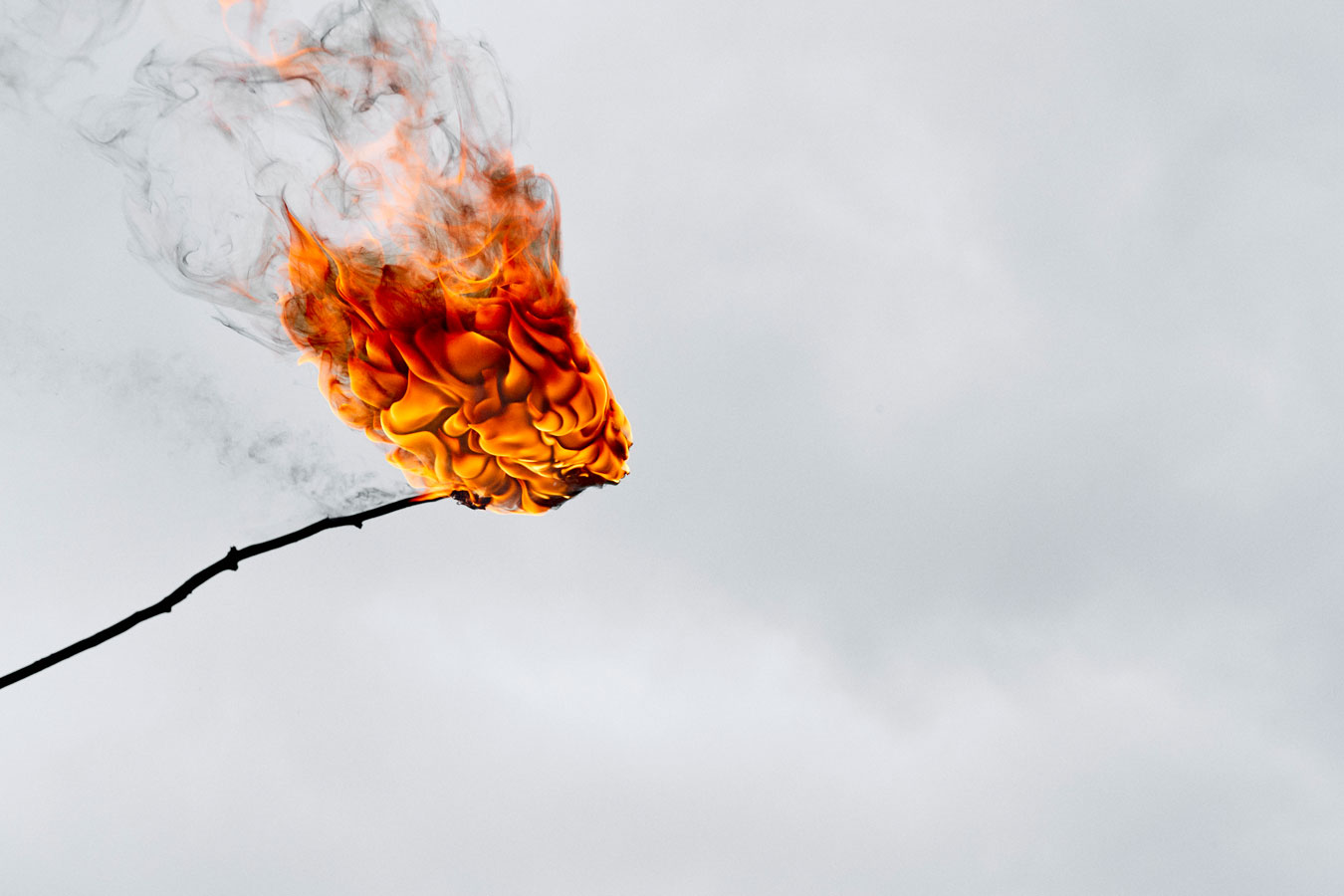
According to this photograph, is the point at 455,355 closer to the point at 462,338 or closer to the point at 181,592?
the point at 462,338

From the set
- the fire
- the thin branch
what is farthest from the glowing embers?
the thin branch

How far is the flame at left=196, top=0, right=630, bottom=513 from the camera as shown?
12422 mm

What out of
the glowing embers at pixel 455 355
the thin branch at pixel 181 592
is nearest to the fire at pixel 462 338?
the glowing embers at pixel 455 355

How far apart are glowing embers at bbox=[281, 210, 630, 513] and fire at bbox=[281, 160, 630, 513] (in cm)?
1

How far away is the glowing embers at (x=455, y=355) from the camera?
12.4m

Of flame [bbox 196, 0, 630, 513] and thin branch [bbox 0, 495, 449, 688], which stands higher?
flame [bbox 196, 0, 630, 513]

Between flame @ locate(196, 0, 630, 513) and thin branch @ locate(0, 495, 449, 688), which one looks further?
flame @ locate(196, 0, 630, 513)

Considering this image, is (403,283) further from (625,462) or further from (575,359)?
(625,462)

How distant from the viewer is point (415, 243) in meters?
12.5

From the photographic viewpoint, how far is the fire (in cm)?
1244

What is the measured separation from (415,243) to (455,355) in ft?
4.44

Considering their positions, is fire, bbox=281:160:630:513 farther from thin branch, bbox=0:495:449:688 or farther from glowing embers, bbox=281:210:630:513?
thin branch, bbox=0:495:449:688

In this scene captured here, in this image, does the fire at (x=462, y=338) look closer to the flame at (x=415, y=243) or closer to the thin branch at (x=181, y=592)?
the flame at (x=415, y=243)

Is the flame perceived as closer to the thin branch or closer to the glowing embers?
the glowing embers
